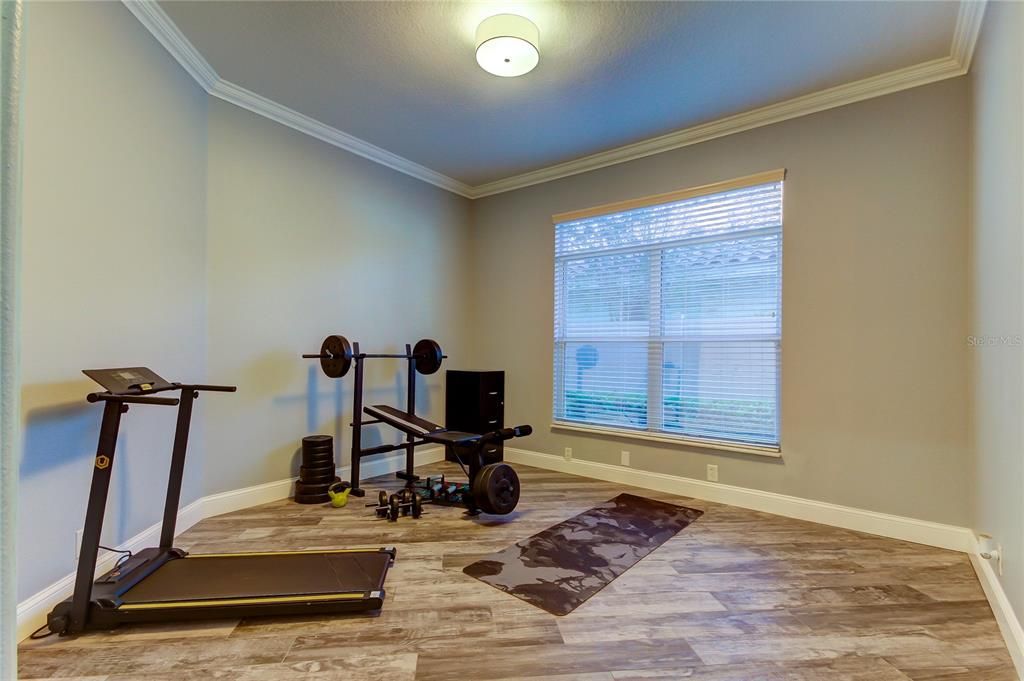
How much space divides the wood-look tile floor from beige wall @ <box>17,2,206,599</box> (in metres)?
0.54

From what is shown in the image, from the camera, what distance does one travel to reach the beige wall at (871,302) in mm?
2842

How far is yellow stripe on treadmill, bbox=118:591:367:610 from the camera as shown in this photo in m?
1.98

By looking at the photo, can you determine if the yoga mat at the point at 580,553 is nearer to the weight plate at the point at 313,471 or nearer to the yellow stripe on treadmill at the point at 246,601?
the yellow stripe on treadmill at the point at 246,601

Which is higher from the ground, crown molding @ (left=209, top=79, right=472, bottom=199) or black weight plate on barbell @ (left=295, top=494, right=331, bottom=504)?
crown molding @ (left=209, top=79, right=472, bottom=199)

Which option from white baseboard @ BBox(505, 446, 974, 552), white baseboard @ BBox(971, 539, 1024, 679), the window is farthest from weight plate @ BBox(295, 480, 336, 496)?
white baseboard @ BBox(971, 539, 1024, 679)

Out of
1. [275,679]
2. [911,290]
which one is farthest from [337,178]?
[911,290]

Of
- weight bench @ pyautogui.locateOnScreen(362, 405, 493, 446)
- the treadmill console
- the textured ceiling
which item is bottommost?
weight bench @ pyautogui.locateOnScreen(362, 405, 493, 446)

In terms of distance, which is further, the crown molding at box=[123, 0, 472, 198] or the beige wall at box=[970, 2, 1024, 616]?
the crown molding at box=[123, 0, 472, 198]

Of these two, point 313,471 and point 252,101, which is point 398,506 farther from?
point 252,101

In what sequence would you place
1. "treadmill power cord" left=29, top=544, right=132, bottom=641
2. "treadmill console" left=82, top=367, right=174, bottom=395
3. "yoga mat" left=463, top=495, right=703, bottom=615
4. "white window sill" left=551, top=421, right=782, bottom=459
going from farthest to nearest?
"white window sill" left=551, top=421, right=782, bottom=459
"yoga mat" left=463, top=495, right=703, bottom=615
"treadmill console" left=82, top=367, right=174, bottom=395
"treadmill power cord" left=29, top=544, right=132, bottom=641

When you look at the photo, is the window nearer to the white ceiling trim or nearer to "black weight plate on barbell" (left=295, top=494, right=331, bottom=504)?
the white ceiling trim

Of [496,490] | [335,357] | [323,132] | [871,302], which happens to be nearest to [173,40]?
[323,132]

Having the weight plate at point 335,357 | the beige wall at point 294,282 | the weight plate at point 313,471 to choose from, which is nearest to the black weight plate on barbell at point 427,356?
the beige wall at point 294,282

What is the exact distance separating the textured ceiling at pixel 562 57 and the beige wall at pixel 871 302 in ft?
1.09
